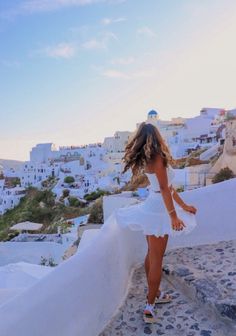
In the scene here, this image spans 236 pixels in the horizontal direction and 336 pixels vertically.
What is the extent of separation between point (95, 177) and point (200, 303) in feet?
103

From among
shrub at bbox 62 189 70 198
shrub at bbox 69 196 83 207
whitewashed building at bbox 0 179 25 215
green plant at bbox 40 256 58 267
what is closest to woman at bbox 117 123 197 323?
green plant at bbox 40 256 58 267

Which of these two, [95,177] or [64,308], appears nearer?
[64,308]

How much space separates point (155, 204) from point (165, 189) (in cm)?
14

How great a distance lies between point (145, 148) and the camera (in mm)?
1832

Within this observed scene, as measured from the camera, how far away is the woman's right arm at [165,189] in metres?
1.87

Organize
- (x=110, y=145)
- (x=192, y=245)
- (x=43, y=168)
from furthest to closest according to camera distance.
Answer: (x=110, y=145), (x=43, y=168), (x=192, y=245)

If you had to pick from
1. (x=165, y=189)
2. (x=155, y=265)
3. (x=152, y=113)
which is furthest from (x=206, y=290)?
(x=152, y=113)

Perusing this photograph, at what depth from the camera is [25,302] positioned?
57.2 inches

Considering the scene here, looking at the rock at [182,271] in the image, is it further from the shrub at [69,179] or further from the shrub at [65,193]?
the shrub at [69,179]

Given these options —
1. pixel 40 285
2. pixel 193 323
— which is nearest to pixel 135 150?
pixel 40 285

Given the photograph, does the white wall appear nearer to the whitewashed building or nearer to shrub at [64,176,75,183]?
the whitewashed building

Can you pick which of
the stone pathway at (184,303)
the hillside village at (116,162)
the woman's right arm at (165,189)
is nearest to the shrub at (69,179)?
the hillside village at (116,162)

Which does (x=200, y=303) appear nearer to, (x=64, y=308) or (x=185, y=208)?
(x=185, y=208)

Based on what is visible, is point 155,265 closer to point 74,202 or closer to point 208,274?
point 208,274
